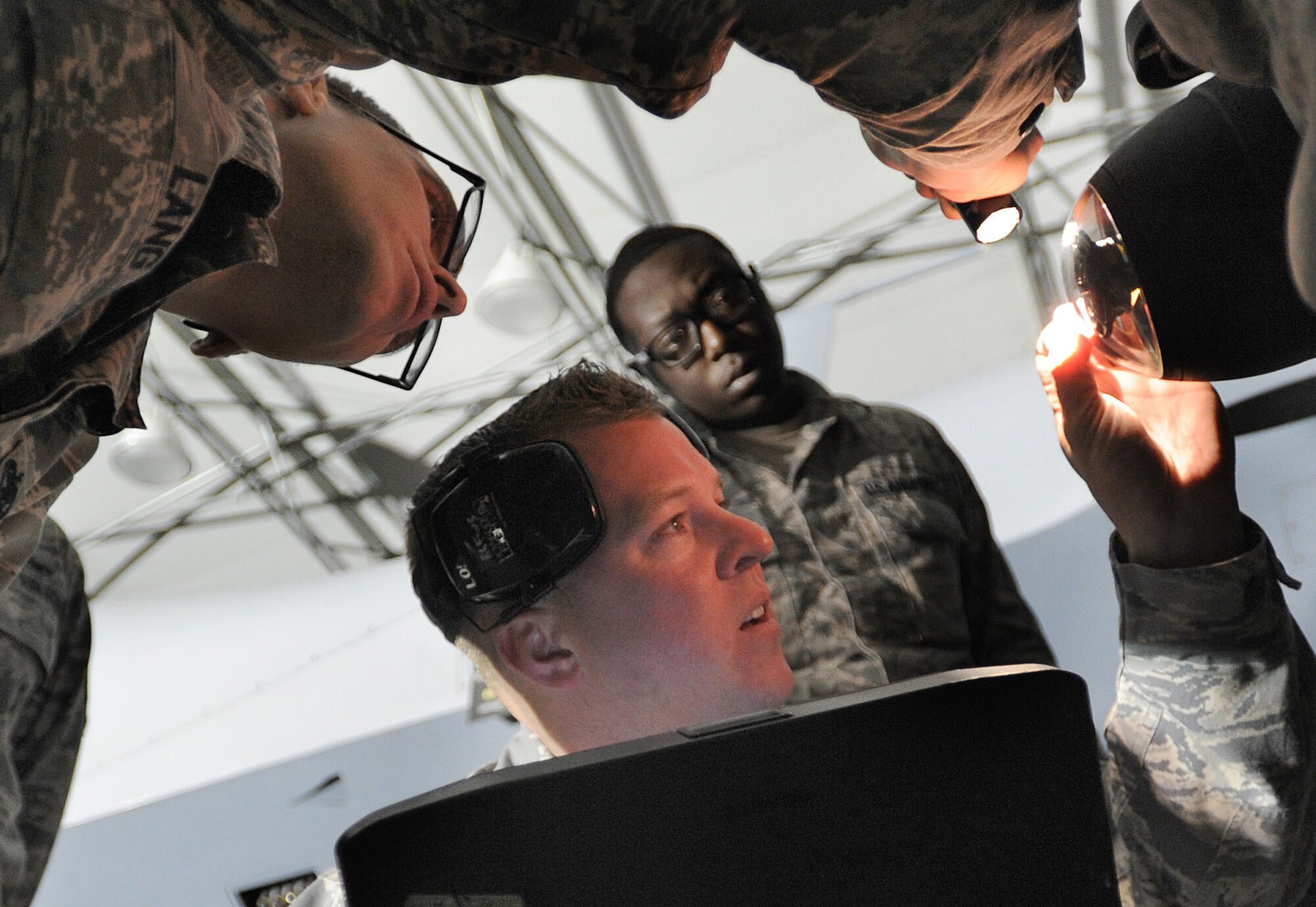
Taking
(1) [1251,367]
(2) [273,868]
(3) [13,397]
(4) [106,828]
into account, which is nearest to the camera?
(3) [13,397]

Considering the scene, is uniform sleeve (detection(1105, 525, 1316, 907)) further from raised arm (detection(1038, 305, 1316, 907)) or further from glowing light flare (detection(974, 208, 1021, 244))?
glowing light flare (detection(974, 208, 1021, 244))

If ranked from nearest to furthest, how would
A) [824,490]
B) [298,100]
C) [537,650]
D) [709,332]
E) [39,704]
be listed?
[298,100] → [39,704] → [537,650] → [824,490] → [709,332]

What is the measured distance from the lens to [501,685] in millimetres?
1320

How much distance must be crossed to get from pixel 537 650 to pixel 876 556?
1.99ft

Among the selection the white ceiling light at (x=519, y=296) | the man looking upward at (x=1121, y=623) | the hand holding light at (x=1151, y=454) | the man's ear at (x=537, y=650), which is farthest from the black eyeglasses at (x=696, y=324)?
the white ceiling light at (x=519, y=296)

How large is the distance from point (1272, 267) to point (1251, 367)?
91 mm

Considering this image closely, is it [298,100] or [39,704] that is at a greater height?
[298,100]

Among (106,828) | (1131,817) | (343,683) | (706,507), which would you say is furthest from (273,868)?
(1131,817)

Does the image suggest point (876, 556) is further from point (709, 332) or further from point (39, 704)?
point (39, 704)

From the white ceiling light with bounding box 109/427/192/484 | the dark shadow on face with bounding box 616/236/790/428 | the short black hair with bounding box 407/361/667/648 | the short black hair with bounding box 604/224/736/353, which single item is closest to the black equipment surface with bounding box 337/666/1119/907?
the short black hair with bounding box 407/361/667/648

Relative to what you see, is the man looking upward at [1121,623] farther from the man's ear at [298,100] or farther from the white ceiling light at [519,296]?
the white ceiling light at [519,296]

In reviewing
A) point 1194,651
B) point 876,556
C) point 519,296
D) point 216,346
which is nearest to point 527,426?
point 216,346

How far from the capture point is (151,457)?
460 cm

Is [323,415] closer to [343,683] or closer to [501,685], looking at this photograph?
[343,683]
